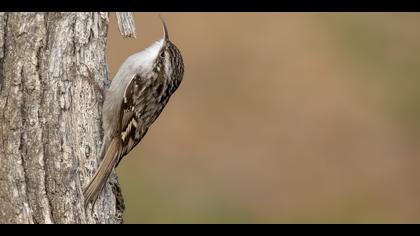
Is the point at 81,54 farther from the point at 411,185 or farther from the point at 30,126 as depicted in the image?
the point at 411,185

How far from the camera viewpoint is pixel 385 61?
10031mm

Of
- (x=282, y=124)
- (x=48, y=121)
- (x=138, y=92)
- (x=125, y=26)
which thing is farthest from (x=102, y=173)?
(x=282, y=124)

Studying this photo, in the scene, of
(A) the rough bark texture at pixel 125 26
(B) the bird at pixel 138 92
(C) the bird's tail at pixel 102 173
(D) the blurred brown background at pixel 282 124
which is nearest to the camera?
(C) the bird's tail at pixel 102 173

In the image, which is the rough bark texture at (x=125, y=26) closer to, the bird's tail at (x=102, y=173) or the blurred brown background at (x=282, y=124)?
the bird's tail at (x=102, y=173)

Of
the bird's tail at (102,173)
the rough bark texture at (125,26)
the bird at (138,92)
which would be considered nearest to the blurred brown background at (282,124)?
the bird at (138,92)

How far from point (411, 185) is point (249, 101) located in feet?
5.87

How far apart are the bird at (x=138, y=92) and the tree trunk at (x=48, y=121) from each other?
0.30m

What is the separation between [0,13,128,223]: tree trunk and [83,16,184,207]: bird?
11.7 inches

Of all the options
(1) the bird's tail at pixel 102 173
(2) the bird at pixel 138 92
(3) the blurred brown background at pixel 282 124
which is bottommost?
(1) the bird's tail at pixel 102 173

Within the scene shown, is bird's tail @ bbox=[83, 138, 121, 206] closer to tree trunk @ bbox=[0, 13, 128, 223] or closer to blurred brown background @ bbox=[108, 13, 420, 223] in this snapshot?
tree trunk @ bbox=[0, 13, 128, 223]

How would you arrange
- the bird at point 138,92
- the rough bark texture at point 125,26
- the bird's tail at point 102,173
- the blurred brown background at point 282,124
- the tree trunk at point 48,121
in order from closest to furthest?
the tree trunk at point 48,121, the bird's tail at point 102,173, the rough bark texture at point 125,26, the bird at point 138,92, the blurred brown background at point 282,124

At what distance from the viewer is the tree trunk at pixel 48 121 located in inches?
141
